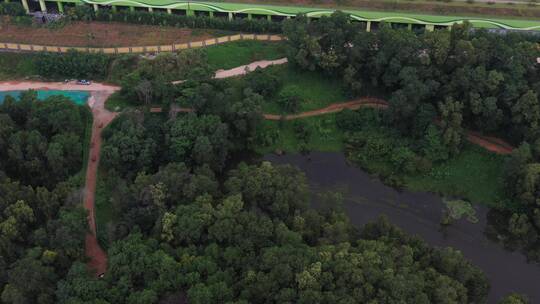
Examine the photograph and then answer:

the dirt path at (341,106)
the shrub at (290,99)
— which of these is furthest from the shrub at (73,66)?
the shrub at (290,99)

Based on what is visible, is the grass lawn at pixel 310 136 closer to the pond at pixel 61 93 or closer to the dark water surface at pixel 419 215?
the dark water surface at pixel 419 215

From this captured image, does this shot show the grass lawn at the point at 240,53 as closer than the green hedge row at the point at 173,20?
Yes

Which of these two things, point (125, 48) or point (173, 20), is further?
point (173, 20)

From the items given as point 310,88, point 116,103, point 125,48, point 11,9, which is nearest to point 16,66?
point 11,9

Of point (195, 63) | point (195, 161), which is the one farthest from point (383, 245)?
point (195, 63)

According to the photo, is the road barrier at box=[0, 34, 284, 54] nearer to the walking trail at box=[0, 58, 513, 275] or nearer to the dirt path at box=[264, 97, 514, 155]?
the walking trail at box=[0, 58, 513, 275]

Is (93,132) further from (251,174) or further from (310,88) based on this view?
(310,88)
